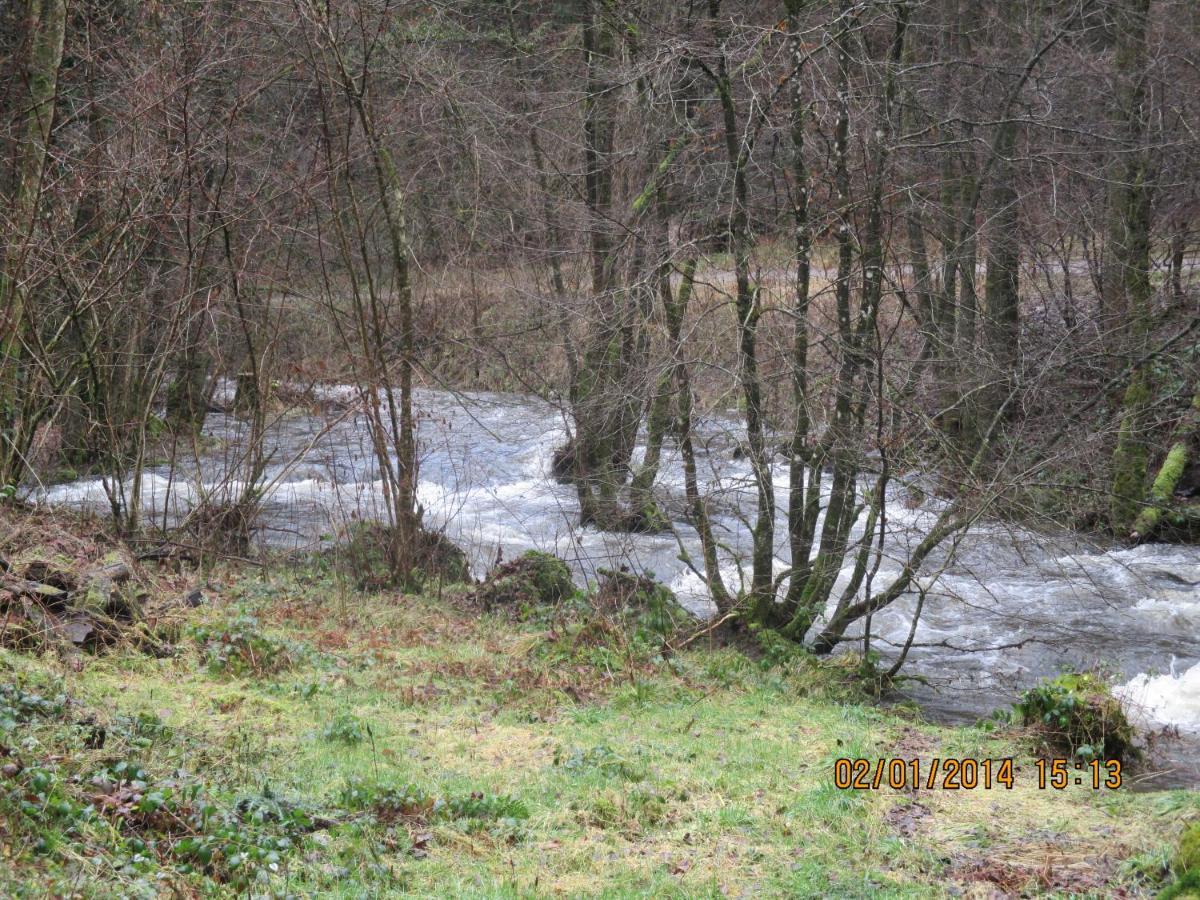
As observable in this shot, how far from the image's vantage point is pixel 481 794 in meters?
5.53

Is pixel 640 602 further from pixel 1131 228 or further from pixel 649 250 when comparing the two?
pixel 1131 228

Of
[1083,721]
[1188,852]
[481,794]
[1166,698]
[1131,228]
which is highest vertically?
[1131,228]

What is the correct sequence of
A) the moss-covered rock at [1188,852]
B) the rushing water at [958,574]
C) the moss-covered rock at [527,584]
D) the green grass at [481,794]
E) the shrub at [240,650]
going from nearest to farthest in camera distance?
the moss-covered rock at [1188,852]
the green grass at [481,794]
the shrub at [240,650]
the rushing water at [958,574]
the moss-covered rock at [527,584]

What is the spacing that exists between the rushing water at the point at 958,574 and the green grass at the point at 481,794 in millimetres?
1786

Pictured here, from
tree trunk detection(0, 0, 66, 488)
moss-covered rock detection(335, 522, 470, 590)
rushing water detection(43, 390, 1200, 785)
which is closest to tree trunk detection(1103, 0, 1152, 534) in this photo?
rushing water detection(43, 390, 1200, 785)

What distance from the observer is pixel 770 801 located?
19.1ft

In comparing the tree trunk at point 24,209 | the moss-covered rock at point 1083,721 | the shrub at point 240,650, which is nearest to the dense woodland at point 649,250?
the tree trunk at point 24,209

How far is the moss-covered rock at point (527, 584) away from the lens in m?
11.1

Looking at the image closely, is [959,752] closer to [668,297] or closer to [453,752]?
[453,752]

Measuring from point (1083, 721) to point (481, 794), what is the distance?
3.90 meters

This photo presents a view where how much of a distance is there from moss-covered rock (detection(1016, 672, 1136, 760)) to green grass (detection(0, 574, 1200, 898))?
27cm

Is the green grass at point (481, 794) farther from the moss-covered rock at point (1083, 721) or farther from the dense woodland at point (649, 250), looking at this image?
the dense woodland at point (649, 250)

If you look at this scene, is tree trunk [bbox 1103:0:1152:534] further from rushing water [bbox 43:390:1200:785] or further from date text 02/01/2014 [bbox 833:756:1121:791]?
date text 02/01/2014 [bbox 833:756:1121:791]

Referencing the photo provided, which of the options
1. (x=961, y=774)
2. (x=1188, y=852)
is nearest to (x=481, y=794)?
(x=961, y=774)
